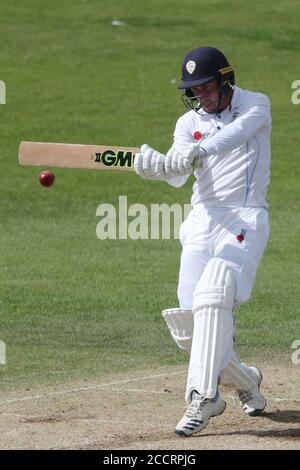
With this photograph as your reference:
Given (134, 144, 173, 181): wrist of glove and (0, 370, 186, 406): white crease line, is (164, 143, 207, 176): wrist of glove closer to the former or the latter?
(134, 144, 173, 181): wrist of glove

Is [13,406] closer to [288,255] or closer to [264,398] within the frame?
[264,398]

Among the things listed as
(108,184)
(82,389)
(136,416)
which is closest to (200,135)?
(136,416)

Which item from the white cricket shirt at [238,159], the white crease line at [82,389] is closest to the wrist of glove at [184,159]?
the white cricket shirt at [238,159]

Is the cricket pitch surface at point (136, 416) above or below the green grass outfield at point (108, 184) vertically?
below

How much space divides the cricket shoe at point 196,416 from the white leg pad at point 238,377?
50 cm

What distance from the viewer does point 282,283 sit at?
13227 millimetres

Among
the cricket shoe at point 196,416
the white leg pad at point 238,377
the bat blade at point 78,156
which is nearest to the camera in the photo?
the cricket shoe at point 196,416

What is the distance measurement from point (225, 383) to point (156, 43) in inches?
797

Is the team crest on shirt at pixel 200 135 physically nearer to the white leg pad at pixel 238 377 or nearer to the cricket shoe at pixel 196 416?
the white leg pad at pixel 238 377

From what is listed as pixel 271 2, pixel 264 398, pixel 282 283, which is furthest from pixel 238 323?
pixel 271 2

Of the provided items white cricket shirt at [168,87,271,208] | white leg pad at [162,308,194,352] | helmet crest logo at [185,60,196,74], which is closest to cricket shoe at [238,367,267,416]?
white leg pad at [162,308,194,352]

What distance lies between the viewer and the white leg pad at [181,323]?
→ 7.95 meters

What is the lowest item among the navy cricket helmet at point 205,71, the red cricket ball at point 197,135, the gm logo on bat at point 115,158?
the gm logo on bat at point 115,158

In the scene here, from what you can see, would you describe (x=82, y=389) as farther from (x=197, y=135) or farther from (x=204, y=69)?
(x=204, y=69)
